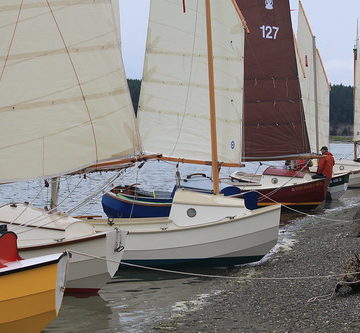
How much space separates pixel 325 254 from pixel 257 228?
1632mm

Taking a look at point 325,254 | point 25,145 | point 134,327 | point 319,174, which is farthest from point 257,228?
point 319,174

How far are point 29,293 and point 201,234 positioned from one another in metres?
6.65

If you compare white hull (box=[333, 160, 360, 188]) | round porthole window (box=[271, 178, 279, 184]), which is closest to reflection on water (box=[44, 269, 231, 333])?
round porthole window (box=[271, 178, 279, 184])

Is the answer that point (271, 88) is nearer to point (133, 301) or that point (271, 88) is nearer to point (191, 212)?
point (191, 212)

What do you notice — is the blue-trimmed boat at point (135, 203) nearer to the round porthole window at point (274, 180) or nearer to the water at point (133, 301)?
the water at point (133, 301)

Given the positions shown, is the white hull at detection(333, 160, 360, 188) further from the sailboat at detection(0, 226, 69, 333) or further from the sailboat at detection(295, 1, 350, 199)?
the sailboat at detection(0, 226, 69, 333)

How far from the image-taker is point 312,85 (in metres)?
35.9

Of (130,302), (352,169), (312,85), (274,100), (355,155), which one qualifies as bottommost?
(130,302)

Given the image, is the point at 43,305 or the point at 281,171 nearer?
the point at 43,305

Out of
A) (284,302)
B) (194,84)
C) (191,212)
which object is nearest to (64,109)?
(191,212)

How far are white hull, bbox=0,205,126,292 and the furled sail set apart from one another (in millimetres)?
22636

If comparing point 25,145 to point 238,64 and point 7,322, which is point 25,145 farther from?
point 238,64

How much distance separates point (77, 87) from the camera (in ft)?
40.8

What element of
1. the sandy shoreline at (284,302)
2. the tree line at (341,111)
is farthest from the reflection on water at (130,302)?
the tree line at (341,111)
